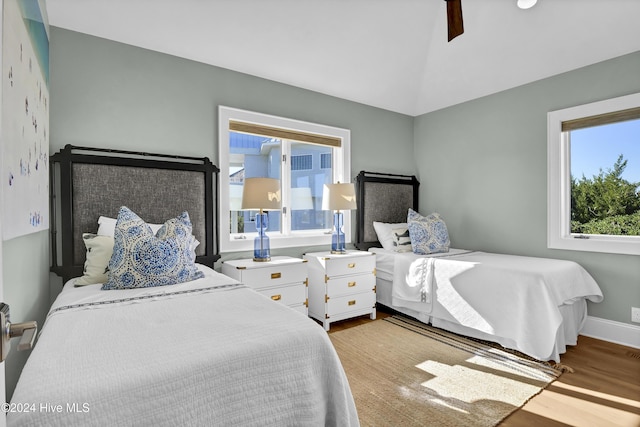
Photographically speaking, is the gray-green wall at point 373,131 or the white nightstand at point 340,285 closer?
the gray-green wall at point 373,131

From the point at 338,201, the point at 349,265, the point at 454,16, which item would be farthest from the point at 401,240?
the point at 454,16

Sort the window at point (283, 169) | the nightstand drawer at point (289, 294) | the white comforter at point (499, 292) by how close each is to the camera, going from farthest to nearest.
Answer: the window at point (283, 169) → the nightstand drawer at point (289, 294) → the white comforter at point (499, 292)

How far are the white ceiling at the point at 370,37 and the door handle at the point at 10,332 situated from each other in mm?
2625

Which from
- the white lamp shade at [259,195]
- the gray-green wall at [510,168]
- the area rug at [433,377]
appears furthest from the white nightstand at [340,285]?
the gray-green wall at [510,168]

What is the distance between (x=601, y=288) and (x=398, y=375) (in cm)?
211

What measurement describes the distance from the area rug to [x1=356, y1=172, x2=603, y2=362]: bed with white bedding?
0.51 feet

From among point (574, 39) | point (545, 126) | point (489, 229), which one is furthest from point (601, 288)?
point (574, 39)

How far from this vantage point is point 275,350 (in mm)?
1222

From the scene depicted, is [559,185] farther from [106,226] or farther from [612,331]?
[106,226]

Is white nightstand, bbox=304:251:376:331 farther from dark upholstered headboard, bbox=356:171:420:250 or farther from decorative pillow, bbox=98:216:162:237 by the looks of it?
decorative pillow, bbox=98:216:162:237

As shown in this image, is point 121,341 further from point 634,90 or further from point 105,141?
point 634,90

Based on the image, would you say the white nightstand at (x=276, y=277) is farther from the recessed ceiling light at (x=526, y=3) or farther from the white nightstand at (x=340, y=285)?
the recessed ceiling light at (x=526, y=3)

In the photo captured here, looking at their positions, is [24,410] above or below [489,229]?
below

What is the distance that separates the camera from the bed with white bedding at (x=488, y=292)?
2.56 m
